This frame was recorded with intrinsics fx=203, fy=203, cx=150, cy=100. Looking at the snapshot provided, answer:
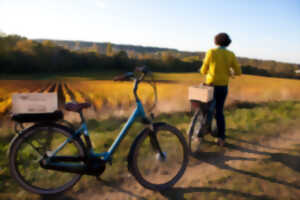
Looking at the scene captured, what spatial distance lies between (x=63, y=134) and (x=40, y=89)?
137 inches

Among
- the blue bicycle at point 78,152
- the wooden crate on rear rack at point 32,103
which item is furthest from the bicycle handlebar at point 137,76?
the wooden crate on rear rack at point 32,103

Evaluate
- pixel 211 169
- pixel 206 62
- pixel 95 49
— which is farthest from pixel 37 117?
pixel 95 49

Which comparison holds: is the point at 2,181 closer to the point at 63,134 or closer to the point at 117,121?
the point at 63,134

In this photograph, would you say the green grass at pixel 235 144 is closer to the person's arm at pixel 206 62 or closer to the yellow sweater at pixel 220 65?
the yellow sweater at pixel 220 65

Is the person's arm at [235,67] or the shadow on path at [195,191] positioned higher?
the person's arm at [235,67]

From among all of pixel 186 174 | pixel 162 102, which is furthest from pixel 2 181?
pixel 162 102

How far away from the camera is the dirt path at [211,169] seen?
2.74 meters

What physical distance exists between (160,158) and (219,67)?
202cm

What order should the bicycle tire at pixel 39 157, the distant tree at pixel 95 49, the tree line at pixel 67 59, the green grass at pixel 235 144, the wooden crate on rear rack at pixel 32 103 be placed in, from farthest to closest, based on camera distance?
the distant tree at pixel 95 49 < the tree line at pixel 67 59 < the green grass at pixel 235 144 < the bicycle tire at pixel 39 157 < the wooden crate on rear rack at pixel 32 103

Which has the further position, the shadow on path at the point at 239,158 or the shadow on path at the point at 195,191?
the shadow on path at the point at 239,158

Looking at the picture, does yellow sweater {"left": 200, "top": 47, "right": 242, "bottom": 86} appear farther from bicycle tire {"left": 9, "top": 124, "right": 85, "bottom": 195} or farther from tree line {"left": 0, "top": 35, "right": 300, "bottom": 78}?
bicycle tire {"left": 9, "top": 124, "right": 85, "bottom": 195}

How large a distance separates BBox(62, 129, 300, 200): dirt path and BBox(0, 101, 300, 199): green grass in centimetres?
9

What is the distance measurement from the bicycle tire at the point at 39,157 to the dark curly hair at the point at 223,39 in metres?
2.90

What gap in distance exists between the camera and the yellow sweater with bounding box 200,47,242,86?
371cm
